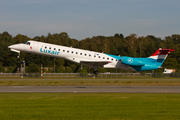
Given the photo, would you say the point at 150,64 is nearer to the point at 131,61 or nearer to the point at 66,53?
the point at 131,61

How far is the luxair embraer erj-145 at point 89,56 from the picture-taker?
40.2 m

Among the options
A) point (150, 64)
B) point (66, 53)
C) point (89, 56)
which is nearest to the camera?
point (66, 53)

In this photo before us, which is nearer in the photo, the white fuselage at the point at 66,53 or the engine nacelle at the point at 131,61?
the white fuselage at the point at 66,53

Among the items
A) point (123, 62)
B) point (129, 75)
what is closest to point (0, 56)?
point (129, 75)

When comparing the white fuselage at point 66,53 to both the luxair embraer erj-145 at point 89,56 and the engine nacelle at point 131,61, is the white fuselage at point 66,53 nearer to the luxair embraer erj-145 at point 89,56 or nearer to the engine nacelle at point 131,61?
the luxair embraer erj-145 at point 89,56

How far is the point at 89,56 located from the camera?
42.5m
